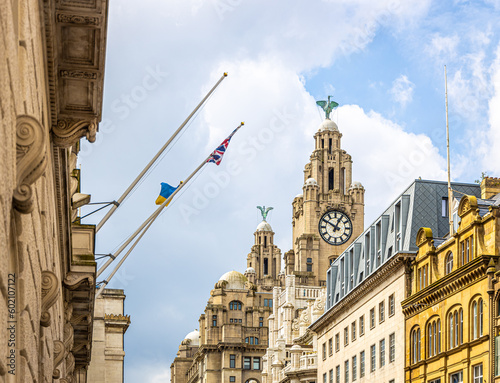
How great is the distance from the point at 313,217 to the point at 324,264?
8136mm

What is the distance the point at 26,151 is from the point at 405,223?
192 feet

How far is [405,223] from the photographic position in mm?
68062

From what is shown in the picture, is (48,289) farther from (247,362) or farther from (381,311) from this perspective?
(247,362)

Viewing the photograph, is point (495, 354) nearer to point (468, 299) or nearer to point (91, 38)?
point (468, 299)

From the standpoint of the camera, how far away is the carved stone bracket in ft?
66.8

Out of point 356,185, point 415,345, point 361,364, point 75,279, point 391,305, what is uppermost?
point 356,185

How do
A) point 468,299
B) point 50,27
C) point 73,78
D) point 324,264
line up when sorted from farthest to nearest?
point 324,264 → point 468,299 → point 73,78 → point 50,27

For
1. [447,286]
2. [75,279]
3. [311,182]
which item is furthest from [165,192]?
[311,182]

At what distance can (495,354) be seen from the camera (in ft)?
165

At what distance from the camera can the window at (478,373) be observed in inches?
2062

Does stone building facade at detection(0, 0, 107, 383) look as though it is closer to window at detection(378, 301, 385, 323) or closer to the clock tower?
window at detection(378, 301, 385, 323)

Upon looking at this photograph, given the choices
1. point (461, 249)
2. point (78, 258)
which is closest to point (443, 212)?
point (461, 249)

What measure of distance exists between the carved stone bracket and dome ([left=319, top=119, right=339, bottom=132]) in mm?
141682

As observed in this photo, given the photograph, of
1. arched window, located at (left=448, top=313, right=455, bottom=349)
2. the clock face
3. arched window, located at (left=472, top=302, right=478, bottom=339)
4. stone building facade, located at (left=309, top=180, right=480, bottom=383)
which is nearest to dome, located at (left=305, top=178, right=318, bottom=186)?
the clock face
